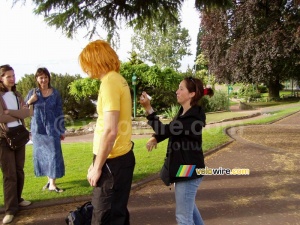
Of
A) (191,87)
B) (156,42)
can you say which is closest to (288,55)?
(191,87)

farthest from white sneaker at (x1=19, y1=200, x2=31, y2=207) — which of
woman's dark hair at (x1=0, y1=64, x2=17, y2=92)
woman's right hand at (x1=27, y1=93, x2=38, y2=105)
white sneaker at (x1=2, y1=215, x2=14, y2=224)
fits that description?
woman's dark hair at (x1=0, y1=64, x2=17, y2=92)

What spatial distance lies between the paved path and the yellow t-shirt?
1612 mm

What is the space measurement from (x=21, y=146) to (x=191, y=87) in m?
2.24

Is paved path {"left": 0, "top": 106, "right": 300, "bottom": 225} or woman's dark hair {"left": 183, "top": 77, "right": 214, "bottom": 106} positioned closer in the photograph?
woman's dark hair {"left": 183, "top": 77, "right": 214, "bottom": 106}

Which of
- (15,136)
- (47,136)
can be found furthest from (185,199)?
(47,136)

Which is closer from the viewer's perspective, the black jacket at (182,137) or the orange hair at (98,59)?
the orange hair at (98,59)

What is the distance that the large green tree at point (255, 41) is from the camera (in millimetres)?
26438

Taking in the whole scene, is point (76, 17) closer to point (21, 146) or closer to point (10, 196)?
point (21, 146)

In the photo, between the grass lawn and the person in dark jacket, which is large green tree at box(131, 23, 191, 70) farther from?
the person in dark jacket

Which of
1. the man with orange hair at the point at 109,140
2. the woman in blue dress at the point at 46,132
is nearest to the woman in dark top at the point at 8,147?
the woman in blue dress at the point at 46,132

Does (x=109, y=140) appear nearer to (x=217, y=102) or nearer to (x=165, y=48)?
(x=217, y=102)

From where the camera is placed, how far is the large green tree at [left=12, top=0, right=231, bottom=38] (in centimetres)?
560

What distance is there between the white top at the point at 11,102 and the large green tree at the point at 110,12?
207 centimetres

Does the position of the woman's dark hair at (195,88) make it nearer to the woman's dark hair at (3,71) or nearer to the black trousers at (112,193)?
the black trousers at (112,193)
